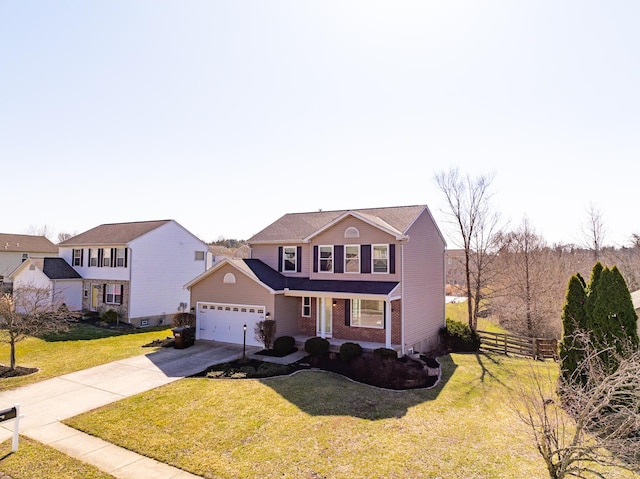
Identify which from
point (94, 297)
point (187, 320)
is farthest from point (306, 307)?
point (94, 297)

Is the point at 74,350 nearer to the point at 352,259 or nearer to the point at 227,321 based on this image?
the point at 227,321

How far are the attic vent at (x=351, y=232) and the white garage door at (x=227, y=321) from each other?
233 inches

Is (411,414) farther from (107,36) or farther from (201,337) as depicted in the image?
(107,36)

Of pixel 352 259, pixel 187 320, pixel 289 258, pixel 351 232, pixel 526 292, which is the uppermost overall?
pixel 351 232

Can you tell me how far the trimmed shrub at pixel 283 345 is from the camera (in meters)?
18.3

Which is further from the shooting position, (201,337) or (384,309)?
(201,337)

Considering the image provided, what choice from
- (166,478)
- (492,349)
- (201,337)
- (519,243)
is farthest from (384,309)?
(519,243)

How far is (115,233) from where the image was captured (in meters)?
29.4

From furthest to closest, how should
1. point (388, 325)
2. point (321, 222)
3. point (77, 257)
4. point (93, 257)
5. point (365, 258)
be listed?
point (77, 257) < point (93, 257) < point (321, 222) < point (365, 258) < point (388, 325)

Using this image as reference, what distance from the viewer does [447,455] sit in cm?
855

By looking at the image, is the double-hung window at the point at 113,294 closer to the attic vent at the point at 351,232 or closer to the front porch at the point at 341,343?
the front porch at the point at 341,343

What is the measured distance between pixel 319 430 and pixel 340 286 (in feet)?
32.4

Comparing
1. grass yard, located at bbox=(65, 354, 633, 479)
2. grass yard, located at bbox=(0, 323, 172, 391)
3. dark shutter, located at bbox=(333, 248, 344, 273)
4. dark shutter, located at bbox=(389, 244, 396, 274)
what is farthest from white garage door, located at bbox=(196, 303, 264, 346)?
dark shutter, located at bbox=(389, 244, 396, 274)

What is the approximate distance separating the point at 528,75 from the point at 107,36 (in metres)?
15.3
